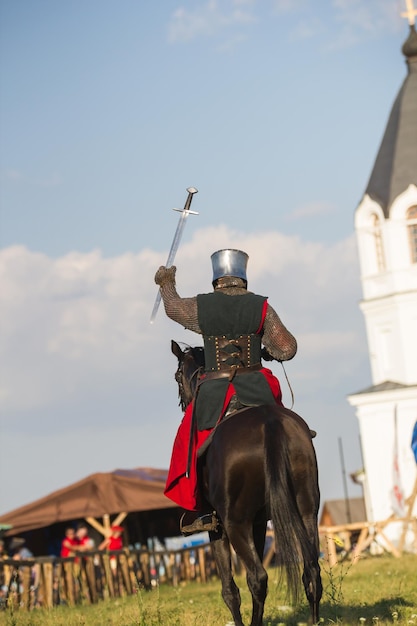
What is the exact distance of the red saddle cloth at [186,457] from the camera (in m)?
9.00

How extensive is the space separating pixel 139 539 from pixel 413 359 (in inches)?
871

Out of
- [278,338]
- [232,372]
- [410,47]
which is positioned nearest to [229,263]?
[278,338]

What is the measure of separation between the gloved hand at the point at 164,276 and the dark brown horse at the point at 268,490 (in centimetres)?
147

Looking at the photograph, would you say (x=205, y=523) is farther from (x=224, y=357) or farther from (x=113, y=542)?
(x=113, y=542)

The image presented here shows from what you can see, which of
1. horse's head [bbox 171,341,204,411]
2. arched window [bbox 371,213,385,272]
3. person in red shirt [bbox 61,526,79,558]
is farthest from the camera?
arched window [bbox 371,213,385,272]

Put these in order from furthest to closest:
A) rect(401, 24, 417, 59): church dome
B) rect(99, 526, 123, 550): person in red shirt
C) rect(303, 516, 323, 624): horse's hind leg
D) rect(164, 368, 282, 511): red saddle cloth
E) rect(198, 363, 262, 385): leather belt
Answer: rect(401, 24, 417, 59): church dome
rect(99, 526, 123, 550): person in red shirt
rect(198, 363, 262, 385): leather belt
rect(164, 368, 282, 511): red saddle cloth
rect(303, 516, 323, 624): horse's hind leg

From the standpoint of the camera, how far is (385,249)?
1970 inches

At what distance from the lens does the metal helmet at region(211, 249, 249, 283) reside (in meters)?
9.48

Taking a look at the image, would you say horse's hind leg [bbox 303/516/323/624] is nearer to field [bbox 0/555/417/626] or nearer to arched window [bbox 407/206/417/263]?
field [bbox 0/555/417/626]

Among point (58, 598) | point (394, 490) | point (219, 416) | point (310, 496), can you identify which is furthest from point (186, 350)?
point (394, 490)

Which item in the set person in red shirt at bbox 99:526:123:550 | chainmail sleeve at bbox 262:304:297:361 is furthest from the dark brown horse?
person in red shirt at bbox 99:526:123:550

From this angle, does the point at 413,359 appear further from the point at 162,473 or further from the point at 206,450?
the point at 206,450

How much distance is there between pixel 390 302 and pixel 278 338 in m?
41.0

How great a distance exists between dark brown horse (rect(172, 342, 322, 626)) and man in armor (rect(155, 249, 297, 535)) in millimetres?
349
